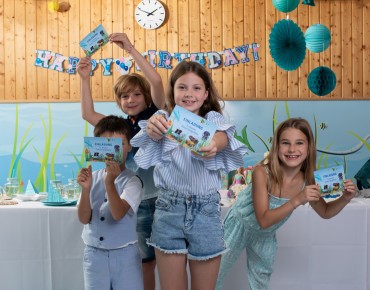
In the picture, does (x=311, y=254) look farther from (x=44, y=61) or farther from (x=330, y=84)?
(x=44, y=61)

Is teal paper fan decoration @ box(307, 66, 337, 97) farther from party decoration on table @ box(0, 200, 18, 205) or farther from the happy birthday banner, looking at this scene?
party decoration on table @ box(0, 200, 18, 205)

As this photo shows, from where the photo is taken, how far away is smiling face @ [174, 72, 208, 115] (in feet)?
6.07

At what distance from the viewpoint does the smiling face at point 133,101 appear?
2.38 metres

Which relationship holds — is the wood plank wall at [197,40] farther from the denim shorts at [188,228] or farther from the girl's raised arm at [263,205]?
the denim shorts at [188,228]

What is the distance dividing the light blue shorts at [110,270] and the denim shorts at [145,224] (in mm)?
251

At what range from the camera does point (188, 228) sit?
1842 mm

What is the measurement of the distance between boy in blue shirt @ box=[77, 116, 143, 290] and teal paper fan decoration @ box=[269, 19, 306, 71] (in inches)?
72.8

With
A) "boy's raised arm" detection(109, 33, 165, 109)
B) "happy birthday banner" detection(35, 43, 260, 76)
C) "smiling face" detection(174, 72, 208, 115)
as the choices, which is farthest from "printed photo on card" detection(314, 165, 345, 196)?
"happy birthday banner" detection(35, 43, 260, 76)

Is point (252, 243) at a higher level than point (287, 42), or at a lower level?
lower

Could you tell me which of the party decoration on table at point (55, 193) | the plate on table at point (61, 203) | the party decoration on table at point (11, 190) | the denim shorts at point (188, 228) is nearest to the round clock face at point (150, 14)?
the party decoration on table at point (11, 190)

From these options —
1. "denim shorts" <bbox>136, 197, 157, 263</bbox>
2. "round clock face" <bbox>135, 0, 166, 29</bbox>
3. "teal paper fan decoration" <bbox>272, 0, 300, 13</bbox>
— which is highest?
"round clock face" <bbox>135, 0, 166, 29</bbox>

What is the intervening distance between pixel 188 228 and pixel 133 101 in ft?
2.50

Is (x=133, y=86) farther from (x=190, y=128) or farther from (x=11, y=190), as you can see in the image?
(x=11, y=190)

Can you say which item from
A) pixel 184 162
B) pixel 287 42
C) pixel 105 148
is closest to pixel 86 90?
pixel 105 148
